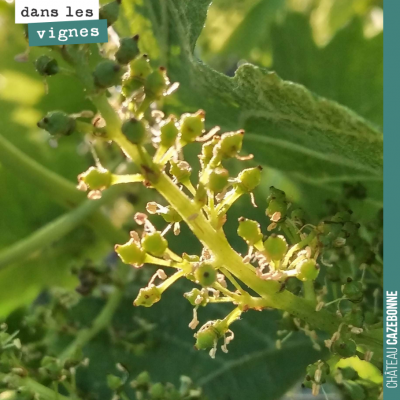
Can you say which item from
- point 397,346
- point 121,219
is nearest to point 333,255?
point 397,346

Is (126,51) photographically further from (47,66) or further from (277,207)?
(277,207)

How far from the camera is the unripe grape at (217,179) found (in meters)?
0.61

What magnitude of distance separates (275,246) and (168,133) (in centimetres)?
16

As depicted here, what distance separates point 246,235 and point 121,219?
33.9 inches

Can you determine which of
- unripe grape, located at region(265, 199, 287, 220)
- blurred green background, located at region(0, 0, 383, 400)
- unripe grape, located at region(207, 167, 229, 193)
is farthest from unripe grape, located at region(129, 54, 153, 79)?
blurred green background, located at region(0, 0, 383, 400)

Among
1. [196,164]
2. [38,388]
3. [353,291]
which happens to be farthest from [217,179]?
[196,164]

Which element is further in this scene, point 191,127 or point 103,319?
point 103,319

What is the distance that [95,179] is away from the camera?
23.6 inches

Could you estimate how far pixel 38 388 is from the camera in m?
0.86

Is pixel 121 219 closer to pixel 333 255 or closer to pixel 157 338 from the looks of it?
pixel 157 338

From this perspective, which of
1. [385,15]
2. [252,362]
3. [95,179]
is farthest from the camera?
[252,362]

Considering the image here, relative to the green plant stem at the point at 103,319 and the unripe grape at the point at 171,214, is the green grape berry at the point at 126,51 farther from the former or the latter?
the green plant stem at the point at 103,319

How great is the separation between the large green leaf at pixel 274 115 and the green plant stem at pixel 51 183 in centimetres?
31

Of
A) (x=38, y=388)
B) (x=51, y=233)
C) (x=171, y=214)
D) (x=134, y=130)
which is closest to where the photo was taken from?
(x=134, y=130)
